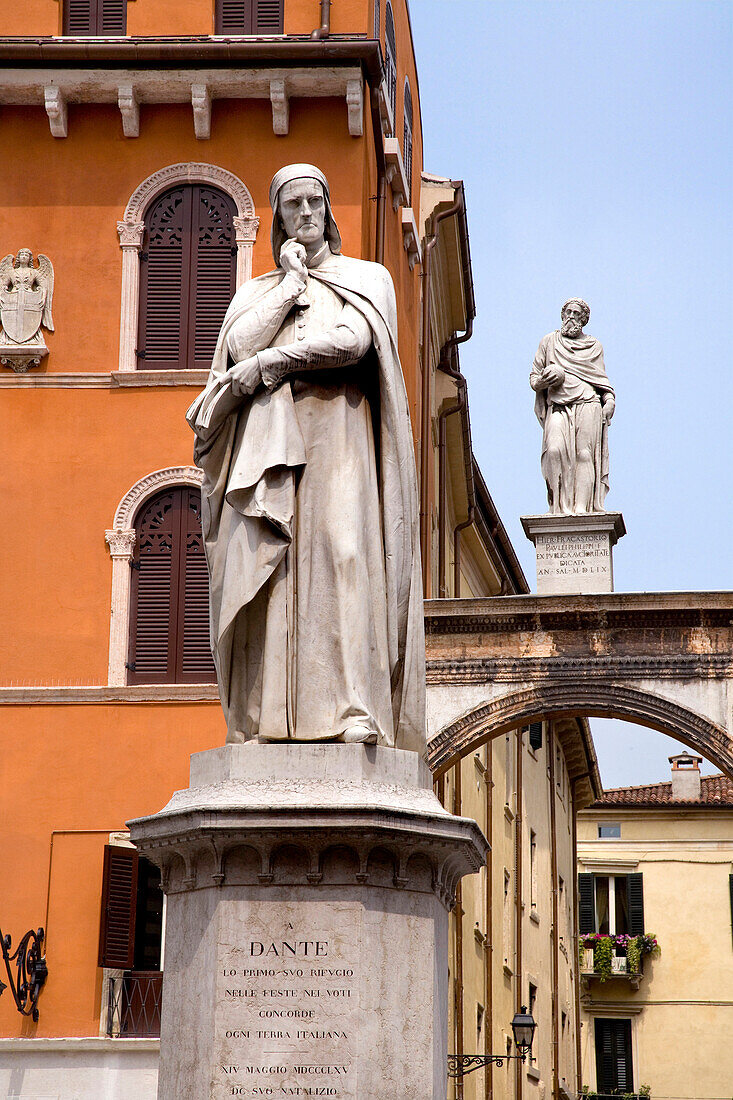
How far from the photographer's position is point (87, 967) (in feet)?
64.1

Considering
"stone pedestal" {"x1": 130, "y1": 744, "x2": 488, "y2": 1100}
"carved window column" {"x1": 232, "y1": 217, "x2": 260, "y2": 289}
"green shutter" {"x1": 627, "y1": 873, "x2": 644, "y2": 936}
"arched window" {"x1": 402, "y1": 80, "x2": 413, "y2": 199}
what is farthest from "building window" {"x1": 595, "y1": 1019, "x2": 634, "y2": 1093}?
Answer: "stone pedestal" {"x1": 130, "y1": 744, "x2": 488, "y2": 1100}

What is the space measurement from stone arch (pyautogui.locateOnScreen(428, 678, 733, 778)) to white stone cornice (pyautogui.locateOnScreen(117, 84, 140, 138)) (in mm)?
7715

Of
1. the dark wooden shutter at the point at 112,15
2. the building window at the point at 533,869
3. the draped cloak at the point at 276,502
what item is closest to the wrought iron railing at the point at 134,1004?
the dark wooden shutter at the point at 112,15

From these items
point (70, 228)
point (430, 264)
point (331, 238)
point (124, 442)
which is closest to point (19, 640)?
point (124, 442)

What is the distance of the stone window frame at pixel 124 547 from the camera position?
66.9 ft

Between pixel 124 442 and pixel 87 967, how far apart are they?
5767 mm

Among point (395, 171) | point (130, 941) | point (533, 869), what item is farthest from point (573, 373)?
point (533, 869)

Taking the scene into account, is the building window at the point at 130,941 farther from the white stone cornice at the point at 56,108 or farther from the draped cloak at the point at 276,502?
the draped cloak at the point at 276,502

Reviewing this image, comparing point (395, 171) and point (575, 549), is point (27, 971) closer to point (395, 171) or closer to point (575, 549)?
point (575, 549)

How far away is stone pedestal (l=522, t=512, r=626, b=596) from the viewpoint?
72.5ft

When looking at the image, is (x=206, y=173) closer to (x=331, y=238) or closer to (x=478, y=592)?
(x=331, y=238)

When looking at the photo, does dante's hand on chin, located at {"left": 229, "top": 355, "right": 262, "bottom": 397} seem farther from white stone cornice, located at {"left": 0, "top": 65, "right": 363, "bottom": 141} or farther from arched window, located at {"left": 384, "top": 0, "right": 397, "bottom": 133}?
arched window, located at {"left": 384, "top": 0, "right": 397, "bottom": 133}

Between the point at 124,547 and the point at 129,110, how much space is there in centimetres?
508

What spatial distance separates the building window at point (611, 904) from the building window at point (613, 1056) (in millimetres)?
2662
